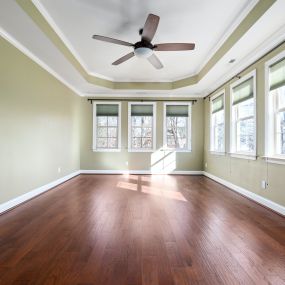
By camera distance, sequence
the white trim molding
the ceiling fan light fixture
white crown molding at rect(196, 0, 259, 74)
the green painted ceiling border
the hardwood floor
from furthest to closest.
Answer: the white trim molding, the ceiling fan light fixture, white crown molding at rect(196, 0, 259, 74), the green painted ceiling border, the hardwood floor

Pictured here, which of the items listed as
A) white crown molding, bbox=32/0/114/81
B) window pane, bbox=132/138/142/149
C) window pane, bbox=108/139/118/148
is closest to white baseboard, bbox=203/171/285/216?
window pane, bbox=132/138/142/149

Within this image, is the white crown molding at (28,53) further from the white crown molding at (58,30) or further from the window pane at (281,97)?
the window pane at (281,97)

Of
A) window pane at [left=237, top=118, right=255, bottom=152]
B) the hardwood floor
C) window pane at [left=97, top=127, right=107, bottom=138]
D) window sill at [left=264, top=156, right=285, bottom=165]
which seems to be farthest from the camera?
window pane at [left=97, top=127, right=107, bottom=138]

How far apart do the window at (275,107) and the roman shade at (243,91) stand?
542 mm

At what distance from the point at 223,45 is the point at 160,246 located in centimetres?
365

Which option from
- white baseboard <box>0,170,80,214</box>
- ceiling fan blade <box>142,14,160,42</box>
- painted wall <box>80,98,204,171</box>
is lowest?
white baseboard <box>0,170,80,214</box>

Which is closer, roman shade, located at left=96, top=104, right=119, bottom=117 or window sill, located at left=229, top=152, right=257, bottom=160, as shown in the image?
window sill, located at left=229, top=152, right=257, bottom=160

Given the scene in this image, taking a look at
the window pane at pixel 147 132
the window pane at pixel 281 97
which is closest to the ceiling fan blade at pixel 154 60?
the window pane at pixel 281 97

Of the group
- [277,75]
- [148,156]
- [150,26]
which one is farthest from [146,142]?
[150,26]

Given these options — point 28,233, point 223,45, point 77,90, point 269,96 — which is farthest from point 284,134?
point 77,90

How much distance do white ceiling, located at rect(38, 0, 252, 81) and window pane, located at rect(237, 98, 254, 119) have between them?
4.43ft

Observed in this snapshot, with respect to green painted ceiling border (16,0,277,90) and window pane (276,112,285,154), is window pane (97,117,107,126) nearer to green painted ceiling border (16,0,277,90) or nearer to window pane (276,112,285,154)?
green painted ceiling border (16,0,277,90)

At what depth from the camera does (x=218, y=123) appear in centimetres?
578

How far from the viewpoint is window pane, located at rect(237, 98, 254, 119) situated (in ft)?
13.2
